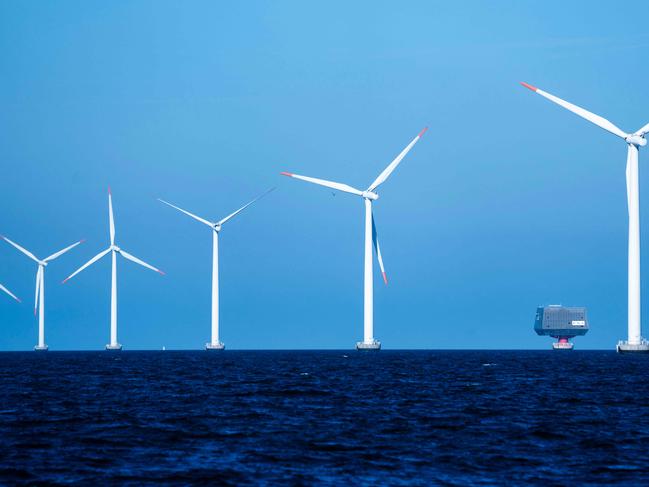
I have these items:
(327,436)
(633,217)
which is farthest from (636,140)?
(327,436)

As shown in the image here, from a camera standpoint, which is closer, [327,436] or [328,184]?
[327,436]

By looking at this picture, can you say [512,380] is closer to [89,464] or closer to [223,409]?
[223,409]

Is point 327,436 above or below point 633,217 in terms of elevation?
below

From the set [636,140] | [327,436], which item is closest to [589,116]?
[636,140]

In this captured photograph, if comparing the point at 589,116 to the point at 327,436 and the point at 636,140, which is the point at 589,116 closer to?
the point at 636,140

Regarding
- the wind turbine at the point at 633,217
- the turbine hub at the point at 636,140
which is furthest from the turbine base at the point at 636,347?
the turbine hub at the point at 636,140

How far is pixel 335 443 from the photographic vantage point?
44406 mm

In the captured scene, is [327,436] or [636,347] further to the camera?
[636,347]

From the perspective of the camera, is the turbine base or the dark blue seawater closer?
the dark blue seawater

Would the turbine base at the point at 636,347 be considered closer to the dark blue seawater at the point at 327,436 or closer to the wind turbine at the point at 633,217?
the wind turbine at the point at 633,217

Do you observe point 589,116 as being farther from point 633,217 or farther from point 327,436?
point 327,436

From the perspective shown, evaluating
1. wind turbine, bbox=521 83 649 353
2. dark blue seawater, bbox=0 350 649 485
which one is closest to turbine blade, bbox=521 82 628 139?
wind turbine, bbox=521 83 649 353

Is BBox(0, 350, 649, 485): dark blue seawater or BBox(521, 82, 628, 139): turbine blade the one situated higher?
BBox(521, 82, 628, 139): turbine blade

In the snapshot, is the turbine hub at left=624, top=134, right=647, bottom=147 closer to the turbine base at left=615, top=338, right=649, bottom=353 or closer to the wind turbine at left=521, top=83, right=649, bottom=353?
the wind turbine at left=521, top=83, right=649, bottom=353
